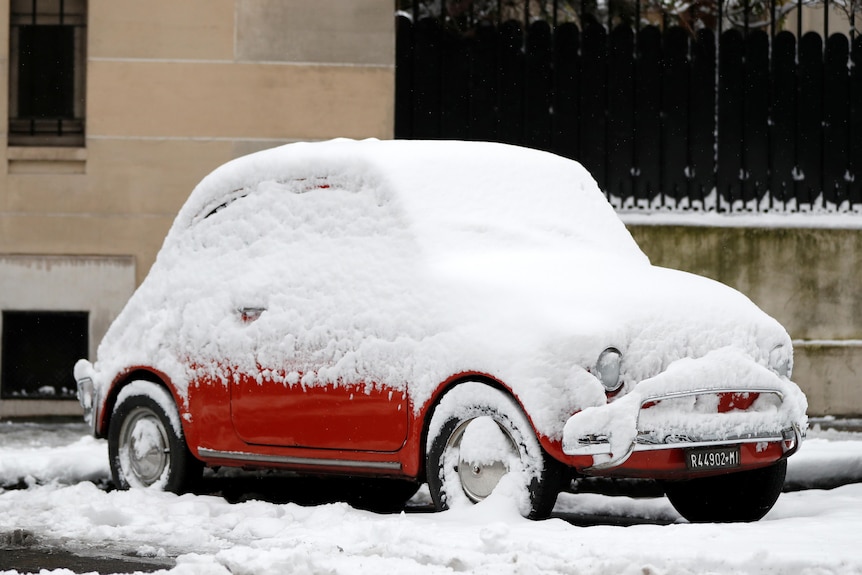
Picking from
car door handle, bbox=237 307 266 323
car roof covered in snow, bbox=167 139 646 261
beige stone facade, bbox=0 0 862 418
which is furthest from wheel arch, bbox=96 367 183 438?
beige stone facade, bbox=0 0 862 418

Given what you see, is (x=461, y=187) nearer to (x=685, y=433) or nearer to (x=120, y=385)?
(x=685, y=433)

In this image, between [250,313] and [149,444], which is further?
[149,444]

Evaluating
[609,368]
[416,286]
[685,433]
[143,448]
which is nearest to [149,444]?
[143,448]

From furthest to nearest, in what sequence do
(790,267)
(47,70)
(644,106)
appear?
(47,70), (644,106), (790,267)

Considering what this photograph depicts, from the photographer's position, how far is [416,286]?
7781 millimetres

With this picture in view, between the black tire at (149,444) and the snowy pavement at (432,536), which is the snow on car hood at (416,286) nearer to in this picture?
the black tire at (149,444)

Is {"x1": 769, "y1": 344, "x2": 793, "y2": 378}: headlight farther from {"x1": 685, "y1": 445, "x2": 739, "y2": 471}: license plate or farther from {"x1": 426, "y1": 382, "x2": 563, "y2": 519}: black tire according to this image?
{"x1": 426, "y1": 382, "x2": 563, "y2": 519}: black tire

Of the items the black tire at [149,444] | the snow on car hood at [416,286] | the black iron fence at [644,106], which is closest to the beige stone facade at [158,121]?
the black iron fence at [644,106]

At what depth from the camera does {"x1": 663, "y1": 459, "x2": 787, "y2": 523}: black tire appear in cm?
803

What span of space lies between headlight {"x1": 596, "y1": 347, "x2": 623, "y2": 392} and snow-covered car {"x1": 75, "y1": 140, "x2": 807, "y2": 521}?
0.01m

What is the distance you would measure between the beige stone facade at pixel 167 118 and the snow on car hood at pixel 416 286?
4.82 meters

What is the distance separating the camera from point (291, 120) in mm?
14312

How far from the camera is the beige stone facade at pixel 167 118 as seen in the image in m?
14.3

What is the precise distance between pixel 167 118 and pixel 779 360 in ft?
25.7
